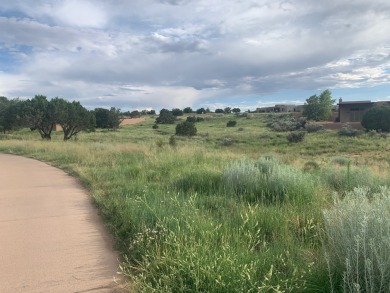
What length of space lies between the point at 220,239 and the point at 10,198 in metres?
6.26

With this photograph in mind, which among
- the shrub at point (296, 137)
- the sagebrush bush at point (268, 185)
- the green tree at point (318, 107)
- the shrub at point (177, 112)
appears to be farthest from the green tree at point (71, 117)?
the shrub at point (177, 112)

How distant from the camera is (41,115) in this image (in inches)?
1615

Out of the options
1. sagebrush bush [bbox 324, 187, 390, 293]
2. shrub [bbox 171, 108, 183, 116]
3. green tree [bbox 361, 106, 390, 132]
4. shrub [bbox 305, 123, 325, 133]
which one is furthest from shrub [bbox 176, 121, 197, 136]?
shrub [bbox 171, 108, 183, 116]

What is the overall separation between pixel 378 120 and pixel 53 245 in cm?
5550

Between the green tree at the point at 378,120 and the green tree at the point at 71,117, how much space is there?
38.0m

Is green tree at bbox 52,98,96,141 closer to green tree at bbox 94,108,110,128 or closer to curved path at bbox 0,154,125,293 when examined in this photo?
green tree at bbox 94,108,110,128

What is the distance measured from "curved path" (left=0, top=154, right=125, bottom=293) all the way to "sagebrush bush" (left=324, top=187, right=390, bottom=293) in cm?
→ 216

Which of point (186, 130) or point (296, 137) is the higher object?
point (186, 130)

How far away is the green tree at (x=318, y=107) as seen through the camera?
265 feet

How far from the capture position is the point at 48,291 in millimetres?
3932

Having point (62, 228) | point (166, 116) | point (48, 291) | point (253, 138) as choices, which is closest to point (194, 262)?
point (48, 291)

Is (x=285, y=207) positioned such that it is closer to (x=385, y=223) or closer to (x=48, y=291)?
(x=385, y=223)

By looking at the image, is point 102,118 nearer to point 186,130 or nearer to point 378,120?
point 186,130

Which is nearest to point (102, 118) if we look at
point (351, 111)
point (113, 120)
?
point (113, 120)
